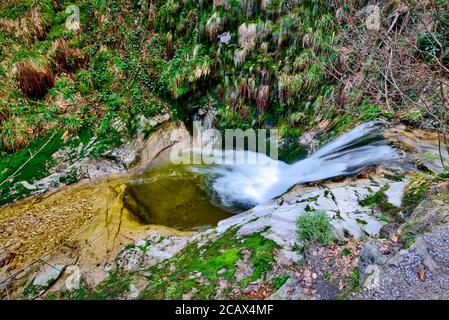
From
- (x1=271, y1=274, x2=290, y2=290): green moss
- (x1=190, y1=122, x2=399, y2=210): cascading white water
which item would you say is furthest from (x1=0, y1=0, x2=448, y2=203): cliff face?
(x1=271, y1=274, x2=290, y2=290): green moss

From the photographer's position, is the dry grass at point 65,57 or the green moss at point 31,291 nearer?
the green moss at point 31,291

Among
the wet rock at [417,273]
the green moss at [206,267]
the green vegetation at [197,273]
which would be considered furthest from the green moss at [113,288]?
the wet rock at [417,273]

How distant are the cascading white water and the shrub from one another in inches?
67.6

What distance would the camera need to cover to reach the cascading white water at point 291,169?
5191 millimetres

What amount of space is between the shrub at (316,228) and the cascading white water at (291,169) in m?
1.72

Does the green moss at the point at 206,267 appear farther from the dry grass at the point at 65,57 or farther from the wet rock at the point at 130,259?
the dry grass at the point at 65,57

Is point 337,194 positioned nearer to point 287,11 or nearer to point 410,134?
point 410,134

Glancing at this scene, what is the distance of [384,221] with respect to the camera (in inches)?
144

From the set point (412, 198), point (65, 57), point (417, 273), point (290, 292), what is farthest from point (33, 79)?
point (417, 273)

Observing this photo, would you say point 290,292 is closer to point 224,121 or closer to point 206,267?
point 206,267

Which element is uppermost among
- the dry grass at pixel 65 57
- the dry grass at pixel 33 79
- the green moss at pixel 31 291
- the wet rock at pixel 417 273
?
the dry grass at pixel 65 57

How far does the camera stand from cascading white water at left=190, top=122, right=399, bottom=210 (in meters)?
5.19

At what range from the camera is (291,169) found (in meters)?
6.45

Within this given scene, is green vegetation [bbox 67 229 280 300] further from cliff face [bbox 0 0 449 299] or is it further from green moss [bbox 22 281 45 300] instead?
green moss [bbox 22 281 45 300]
